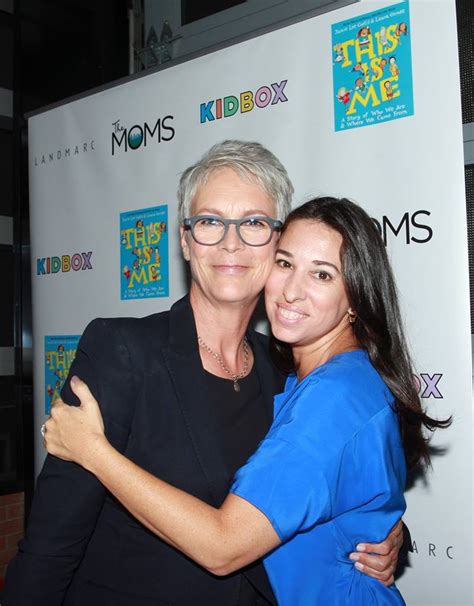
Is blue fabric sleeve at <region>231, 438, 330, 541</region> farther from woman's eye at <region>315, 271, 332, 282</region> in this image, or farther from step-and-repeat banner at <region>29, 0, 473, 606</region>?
step-and-repeat banner at <region>29, 0, 473, 606</region>

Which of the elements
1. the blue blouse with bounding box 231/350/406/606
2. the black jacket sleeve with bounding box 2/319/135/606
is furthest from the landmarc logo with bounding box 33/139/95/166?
the blue blouse with bounding box 231/350/406/606

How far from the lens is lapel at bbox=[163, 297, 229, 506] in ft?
4.51

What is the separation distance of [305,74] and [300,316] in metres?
1.16

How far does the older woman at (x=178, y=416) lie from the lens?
130 centimetres

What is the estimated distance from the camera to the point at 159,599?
1.35m

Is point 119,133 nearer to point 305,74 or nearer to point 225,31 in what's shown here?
point 225,31

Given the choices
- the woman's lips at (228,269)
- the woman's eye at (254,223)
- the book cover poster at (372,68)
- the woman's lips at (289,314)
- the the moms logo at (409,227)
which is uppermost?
the book cover poster at (372,68)

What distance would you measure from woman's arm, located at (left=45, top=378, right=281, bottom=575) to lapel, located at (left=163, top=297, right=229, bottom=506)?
0.14 meters

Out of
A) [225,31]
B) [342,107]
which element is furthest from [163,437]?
[225,31]

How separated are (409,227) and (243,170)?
721 millimetres

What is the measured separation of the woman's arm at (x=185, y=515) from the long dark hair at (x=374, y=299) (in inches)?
18.2

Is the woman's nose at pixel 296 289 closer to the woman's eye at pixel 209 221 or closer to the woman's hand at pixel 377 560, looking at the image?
the woman's eye at pixel 209 221

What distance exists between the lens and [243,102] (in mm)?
2500

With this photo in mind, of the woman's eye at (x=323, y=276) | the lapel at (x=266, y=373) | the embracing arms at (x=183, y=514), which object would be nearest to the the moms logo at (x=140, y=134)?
the lapel at (x=266, y=373)
